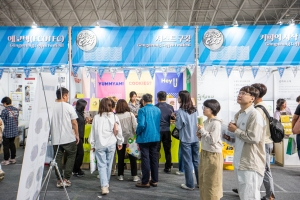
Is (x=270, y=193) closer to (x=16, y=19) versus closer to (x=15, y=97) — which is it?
(x=15, y=97)

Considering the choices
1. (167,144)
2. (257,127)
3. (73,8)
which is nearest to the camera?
(257,127)

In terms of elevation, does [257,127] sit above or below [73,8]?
below

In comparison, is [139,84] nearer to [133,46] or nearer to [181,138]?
[133,46]

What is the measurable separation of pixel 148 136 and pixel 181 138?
0.44 metres

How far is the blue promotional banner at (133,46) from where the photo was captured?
4891mm

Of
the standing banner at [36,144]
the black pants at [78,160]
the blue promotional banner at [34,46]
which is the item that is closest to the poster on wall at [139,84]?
the blue promotional banner at [34,46]

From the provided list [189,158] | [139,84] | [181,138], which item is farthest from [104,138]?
[139,84]

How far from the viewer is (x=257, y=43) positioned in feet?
15.9

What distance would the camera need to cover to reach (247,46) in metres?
4.82

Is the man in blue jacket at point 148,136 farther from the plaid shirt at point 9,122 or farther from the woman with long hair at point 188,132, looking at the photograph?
the plaid shirt at point 9,122

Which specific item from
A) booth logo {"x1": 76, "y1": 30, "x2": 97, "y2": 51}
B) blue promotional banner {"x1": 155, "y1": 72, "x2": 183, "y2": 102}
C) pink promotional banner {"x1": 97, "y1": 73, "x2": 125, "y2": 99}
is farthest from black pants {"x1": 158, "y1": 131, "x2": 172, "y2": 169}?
pink promotional banner {"x1": 97, "y1": 73, "x2": 125, "y2": 99}

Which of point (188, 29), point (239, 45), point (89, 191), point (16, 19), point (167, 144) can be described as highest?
point (16, 19)

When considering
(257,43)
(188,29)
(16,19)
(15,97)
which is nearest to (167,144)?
(188,29)

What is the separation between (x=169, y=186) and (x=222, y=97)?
481 centimetres
